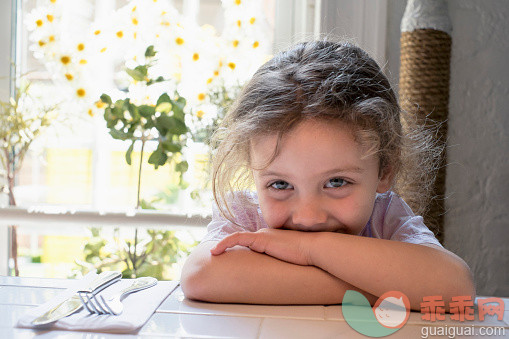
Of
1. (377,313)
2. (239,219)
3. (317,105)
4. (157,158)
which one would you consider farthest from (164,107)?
(377,313)

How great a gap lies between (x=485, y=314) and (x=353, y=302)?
18cm

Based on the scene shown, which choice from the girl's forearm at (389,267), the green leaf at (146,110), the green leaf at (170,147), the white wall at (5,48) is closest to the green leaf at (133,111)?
the green leaf at (146,110)

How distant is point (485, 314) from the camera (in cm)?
75

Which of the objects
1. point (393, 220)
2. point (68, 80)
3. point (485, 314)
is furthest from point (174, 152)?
point (485, 314)

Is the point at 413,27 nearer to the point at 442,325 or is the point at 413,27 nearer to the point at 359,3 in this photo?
the point at 359,3

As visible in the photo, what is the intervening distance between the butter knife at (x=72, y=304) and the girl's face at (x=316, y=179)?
0.91 ft

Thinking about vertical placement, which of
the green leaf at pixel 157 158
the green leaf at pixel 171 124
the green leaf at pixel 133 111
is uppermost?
the green leaf at pixel 133 111

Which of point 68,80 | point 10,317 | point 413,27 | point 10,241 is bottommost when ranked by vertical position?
point 10,241

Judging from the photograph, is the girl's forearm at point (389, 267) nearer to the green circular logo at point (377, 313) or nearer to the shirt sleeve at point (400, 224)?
the green circular logo at point (377, 313)

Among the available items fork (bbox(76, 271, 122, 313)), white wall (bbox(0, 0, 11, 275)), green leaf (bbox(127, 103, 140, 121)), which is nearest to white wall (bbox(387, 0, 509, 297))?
green leaf (bbox(127, 103, 140, 121))

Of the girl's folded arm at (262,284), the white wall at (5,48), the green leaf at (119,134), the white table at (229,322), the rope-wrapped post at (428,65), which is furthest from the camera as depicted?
the white wall at (5,48)

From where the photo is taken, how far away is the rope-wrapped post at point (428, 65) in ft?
5.13

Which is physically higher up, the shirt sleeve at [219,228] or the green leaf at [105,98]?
the green leaf at [105,98]

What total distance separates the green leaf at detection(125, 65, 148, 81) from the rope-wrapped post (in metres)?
0.79
